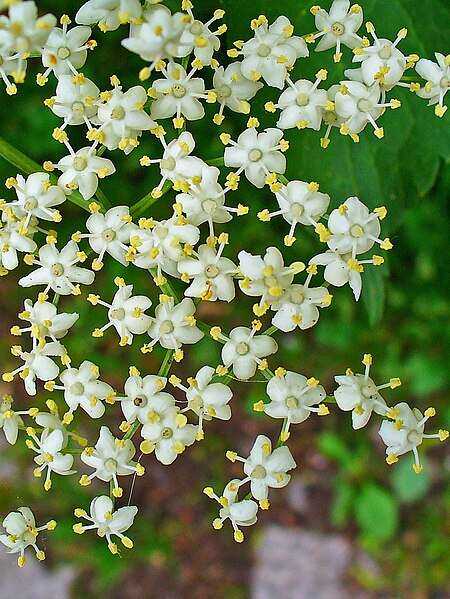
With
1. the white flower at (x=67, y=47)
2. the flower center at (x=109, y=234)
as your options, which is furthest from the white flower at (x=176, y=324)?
the white flower at (x=67, y=47)

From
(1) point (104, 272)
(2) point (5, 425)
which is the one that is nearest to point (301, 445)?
(1) point (104, 272)

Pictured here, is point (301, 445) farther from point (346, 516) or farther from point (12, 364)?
point (12, 364)

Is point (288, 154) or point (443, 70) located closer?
point (443, 70)

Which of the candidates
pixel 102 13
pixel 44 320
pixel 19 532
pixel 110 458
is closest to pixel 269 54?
pixel 102 13

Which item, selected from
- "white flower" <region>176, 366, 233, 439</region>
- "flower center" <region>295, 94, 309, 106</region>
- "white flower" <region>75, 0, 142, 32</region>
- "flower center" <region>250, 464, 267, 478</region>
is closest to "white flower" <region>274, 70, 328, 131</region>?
"flower center" <region>295, 94, 309, 106</region>

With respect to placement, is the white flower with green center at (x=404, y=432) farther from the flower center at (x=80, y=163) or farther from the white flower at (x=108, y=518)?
the flower center at (x=80, y=163)

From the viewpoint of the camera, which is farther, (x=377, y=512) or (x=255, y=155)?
A: (x=377, y=512)

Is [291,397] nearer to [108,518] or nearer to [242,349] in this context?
[242,349]

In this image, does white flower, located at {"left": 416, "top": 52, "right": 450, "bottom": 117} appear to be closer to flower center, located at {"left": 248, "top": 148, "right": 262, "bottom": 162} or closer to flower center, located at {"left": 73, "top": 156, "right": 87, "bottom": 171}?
flower center, located at {"left": 248, "top": 148, "right": 262, "bottom": 162}
